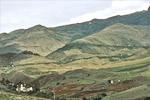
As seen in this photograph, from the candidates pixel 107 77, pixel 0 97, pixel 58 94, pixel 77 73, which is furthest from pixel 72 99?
pixel 77 73

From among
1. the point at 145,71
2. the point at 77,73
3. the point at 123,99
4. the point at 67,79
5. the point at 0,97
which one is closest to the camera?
the point at 0,97

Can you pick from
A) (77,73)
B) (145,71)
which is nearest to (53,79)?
(77,73)

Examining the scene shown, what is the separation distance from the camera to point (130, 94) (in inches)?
3467

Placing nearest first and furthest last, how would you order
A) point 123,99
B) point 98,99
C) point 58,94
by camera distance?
point 123,99 → point 98,99 → point 58,94

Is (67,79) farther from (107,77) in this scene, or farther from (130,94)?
(130,94)

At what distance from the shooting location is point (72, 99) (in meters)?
103

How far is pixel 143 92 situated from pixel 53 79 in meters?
106

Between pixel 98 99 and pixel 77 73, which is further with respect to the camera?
pixel 77 73

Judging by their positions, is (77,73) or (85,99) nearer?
(85,99)

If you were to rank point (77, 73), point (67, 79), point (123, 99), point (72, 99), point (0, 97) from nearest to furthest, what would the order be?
A: 1. point (0, 97)
2. point (123, 99)
3. point (72, 99)
4. point (67, 79)
5. point (77, 73)

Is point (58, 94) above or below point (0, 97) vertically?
below

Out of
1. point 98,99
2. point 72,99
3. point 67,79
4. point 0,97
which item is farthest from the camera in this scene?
point 67,79

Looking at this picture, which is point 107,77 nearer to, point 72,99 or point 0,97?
point 72,99

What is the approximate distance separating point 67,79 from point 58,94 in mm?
55746
